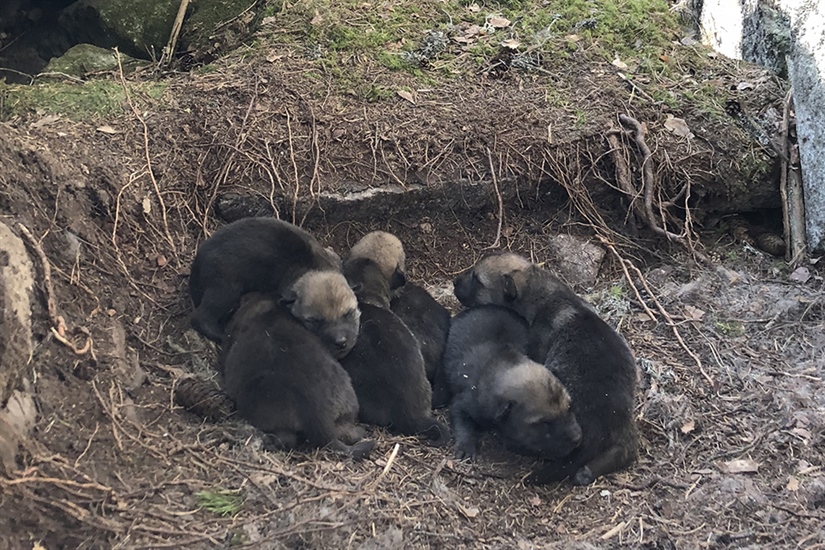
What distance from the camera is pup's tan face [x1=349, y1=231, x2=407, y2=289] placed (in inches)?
224

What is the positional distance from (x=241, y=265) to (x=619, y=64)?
4.50 metres

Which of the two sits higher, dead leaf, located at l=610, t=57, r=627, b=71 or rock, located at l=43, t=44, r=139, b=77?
rock, located at l=43, t=44, r=139, b=77

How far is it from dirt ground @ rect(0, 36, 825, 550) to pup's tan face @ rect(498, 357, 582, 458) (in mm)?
225

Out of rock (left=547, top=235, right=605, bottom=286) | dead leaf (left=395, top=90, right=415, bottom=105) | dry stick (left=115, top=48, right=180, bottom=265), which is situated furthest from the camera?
dead leaf (left=395, top=90, right=415, bottom=105)

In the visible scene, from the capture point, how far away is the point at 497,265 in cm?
587

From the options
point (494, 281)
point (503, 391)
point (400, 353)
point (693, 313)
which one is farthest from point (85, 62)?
point (693, 313)

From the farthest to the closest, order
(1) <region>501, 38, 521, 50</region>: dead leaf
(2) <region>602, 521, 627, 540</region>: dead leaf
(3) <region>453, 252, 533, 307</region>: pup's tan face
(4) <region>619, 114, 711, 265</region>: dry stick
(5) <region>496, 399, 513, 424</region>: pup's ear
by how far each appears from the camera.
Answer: (1) <region>501, 38, 521, 50</region>: dead leaf < (4) <region>619, 114, 711, 265</region>: dry stick < (3) <region>453, 252, 533, 307</region>: pup's tan face < (5) <region>496, 399, 513, 424</region>: pup's ear < (2) <region>602, 521, 627, 540</region>: dead leaf

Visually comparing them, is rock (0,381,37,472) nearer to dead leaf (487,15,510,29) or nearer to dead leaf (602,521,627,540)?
dead leaf (602,521,627,540)

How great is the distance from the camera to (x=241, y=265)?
5.14 metres

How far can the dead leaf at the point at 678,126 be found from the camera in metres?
6.88

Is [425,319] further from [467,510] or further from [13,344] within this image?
[13,344]

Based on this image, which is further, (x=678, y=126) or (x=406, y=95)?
(x=678, y=126)

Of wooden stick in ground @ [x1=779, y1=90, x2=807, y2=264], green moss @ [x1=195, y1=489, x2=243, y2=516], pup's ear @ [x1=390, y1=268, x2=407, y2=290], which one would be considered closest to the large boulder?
green moss @ [x1=195, y1=489, x2=243, y2=516]

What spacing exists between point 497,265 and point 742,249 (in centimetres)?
255
